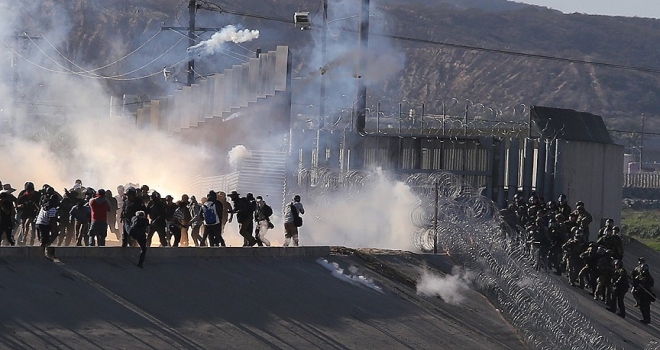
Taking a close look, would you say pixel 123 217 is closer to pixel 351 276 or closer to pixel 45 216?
pixel 45 216

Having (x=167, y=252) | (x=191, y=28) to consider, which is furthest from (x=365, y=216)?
Answer: (x=191, y=28)

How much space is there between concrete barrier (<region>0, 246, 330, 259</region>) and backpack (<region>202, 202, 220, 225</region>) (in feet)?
4.20

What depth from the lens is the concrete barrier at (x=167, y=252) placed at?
66.1 ft

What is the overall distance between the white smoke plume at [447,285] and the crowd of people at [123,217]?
2614 mm

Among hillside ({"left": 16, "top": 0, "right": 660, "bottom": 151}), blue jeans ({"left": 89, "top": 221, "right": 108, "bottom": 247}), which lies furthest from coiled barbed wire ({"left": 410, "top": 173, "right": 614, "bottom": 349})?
hillside ({"left": 16, "top": 0, "right": 660, "bottom": 151})

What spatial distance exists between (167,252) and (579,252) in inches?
444

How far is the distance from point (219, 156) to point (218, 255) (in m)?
20.6

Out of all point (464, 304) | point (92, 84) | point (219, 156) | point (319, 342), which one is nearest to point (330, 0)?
point (219, 156)

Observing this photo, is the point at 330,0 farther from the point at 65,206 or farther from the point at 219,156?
the point at 65,206

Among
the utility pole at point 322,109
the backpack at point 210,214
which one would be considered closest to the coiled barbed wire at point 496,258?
the utility pole at point 322,109

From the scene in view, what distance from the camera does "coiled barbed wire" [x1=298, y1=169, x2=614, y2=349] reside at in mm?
24844

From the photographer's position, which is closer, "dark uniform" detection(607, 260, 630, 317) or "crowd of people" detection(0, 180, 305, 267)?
"crowd of people" detection(0, 180, 305, 267)

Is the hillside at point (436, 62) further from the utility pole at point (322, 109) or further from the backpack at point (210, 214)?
the backpack at point (210, 214)

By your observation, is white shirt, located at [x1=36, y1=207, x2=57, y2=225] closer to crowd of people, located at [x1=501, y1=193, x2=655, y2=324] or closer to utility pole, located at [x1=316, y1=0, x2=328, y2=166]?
crowd of people, located at [x1=501, y1=193, x2=655, y2=324]
